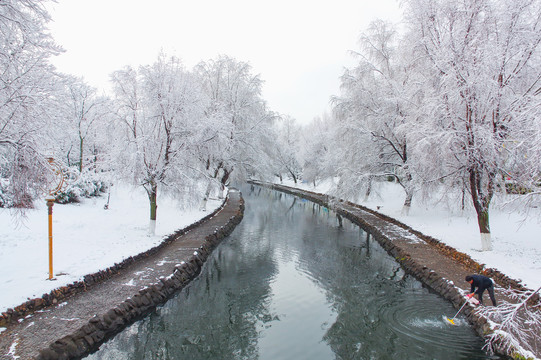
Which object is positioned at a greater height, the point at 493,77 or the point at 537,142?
the point at 493,77

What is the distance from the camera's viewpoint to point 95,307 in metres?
7.89

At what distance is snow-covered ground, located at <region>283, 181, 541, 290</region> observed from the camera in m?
10.1

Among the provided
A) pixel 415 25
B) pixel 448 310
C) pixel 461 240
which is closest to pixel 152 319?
pixel 448 310

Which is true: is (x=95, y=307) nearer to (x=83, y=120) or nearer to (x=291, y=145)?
(x=83, y=120)

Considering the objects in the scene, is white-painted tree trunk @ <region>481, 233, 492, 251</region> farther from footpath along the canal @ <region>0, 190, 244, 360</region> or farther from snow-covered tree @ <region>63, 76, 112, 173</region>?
snow-covered tree @ <region>63, 76, 112, 173</region>

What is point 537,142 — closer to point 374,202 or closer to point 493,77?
point 493,77

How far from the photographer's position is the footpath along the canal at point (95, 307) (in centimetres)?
624

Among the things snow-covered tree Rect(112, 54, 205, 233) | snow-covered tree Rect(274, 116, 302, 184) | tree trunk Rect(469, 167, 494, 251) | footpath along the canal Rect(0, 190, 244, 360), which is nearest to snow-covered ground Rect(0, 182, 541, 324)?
footpath along the canal Rect(0, 190, 244, 360)

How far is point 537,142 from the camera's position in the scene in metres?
6.21

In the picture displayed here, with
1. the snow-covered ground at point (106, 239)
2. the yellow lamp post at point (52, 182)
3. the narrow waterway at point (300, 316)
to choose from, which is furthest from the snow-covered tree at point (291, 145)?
the yellow lamp post at point (52, 182)

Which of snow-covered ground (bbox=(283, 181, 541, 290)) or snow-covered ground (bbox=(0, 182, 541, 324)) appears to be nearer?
snow-covered ground (bbox=(0, 182, 541, 324))

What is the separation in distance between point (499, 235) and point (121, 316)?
1503 centimetres

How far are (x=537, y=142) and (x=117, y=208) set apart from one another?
2021 centimetres

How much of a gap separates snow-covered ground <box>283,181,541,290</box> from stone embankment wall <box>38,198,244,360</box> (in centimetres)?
975
